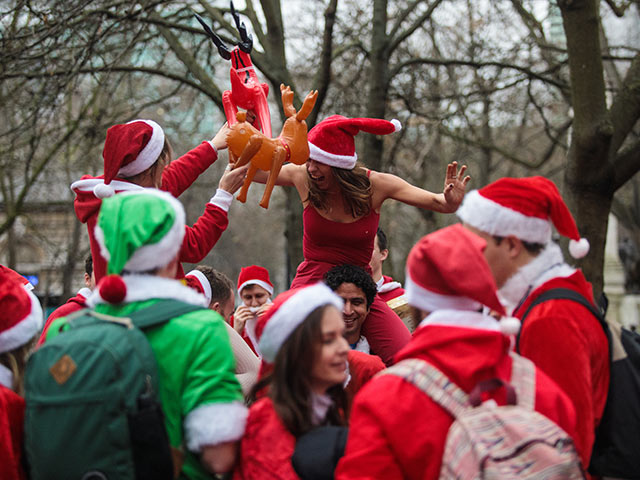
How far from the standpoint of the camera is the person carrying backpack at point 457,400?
2236 mm

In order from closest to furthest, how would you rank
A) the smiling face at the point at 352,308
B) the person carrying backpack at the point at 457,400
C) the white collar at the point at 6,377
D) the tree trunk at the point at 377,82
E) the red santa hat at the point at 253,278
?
the person carrying backpack at the point at 457,400 < the white collar at the point at 6,377 < the smiling face at the point at 352,308 < the red santa hat at the point at 253,278 < the tree trunk at the point at 377,82

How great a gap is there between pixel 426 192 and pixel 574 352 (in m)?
1.77

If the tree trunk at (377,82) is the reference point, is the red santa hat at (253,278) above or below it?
below

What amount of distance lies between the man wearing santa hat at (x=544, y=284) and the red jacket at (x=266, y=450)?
1033 millimetres

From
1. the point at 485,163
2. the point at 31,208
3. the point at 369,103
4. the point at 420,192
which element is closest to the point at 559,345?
the point at 420,192

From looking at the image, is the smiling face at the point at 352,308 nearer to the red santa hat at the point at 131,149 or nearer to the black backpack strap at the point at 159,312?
the red santa hat at the point at 131,149

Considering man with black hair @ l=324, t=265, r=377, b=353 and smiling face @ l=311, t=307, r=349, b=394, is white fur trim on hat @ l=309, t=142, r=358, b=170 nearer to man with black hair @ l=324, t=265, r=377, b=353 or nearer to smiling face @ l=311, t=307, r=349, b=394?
man with black hair @ l=324, t=265, r=377, b=353

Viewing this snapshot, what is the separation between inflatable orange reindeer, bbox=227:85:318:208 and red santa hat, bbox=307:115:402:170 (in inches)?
9.6

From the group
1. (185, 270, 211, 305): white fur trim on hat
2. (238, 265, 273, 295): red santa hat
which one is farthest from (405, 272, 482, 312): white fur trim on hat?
(238, 265, 273, 295): red santa hat

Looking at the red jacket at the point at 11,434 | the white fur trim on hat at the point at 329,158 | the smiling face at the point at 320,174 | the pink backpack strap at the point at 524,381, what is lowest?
the red jacket at the point at 11,434

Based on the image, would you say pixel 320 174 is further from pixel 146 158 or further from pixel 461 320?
pixel 461 320

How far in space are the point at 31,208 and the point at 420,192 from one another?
11.1 meters

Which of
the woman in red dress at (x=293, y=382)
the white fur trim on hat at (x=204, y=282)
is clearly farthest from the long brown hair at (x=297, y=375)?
the white fur trim on hat at (x=204, y=282)

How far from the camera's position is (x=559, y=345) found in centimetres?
284
